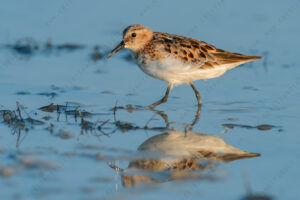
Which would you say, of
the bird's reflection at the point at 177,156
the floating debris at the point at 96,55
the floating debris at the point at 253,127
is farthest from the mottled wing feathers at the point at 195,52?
the floating debris at the point at 96,55

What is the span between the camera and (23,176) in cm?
598

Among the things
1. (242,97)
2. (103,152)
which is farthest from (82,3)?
(103,152)

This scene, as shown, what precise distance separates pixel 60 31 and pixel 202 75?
5752 mm

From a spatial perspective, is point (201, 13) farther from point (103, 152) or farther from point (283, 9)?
point (103, 152)

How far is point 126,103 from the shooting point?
9.55 meters

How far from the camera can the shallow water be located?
602 centimetres

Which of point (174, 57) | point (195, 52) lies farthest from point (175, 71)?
point (195, 52)

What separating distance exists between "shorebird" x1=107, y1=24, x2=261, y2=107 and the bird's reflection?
1.27m

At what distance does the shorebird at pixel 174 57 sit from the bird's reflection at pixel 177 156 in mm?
1275

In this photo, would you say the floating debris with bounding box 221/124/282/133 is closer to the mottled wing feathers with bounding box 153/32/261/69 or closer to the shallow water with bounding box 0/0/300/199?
the shallow water with bounding box 0/0/300/199

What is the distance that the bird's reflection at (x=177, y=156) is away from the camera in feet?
20.3

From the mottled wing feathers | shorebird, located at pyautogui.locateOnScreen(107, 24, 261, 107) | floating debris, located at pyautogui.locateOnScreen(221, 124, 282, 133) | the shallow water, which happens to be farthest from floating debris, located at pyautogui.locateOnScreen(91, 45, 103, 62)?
floating debris, located at pyautogui.locateOnScreen(221, 124, 282, 133)

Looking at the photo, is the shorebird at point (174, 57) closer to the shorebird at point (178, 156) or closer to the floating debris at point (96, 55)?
the shorebird at point (178, 156)

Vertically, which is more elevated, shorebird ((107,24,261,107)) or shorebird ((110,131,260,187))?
shorebird ((107,24,261,107))
